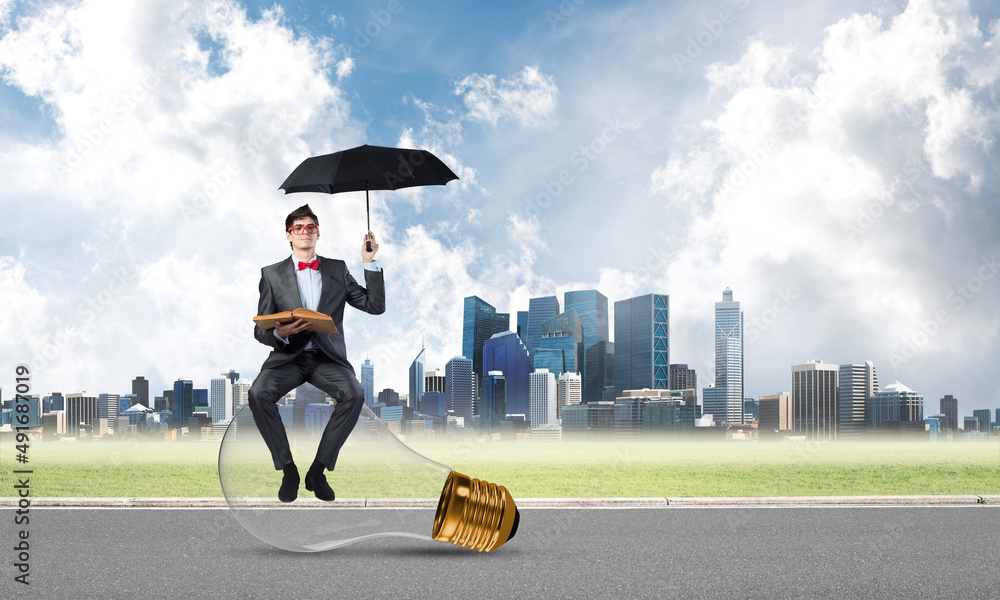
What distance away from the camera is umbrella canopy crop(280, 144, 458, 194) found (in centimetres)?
521

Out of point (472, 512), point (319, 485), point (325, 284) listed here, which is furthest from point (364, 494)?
point (325, 284)

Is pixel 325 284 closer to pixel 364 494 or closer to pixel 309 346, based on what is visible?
pixel 309 346

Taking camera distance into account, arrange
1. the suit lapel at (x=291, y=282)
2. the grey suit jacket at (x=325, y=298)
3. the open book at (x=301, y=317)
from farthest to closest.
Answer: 1. the suit lapel at (x=291, y=282)
2. the grey suit jacket at (x=325, y=298)
3. the open book at (x=301, y=317)

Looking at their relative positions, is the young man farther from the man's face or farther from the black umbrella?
the black umbrella

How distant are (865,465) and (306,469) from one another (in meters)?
14.8

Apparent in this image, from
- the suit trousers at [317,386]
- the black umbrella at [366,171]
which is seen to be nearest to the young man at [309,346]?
the suit trousers at [317,386]

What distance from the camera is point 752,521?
24.6 ft

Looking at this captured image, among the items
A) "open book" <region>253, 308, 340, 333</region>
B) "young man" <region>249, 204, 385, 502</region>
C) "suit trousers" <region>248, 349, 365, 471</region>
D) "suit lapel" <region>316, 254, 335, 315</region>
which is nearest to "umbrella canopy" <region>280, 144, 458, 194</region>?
"young man" <region>249, 204, 385, 502</region>

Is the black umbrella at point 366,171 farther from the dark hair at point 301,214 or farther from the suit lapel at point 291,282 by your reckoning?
the suit lapel at point 291,282

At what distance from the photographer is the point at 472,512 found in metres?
5.19

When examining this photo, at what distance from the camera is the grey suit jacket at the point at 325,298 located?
494cm

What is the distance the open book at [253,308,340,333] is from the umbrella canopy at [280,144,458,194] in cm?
105

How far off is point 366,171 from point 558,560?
329 centimetres

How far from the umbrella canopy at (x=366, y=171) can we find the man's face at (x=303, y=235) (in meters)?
0.25
